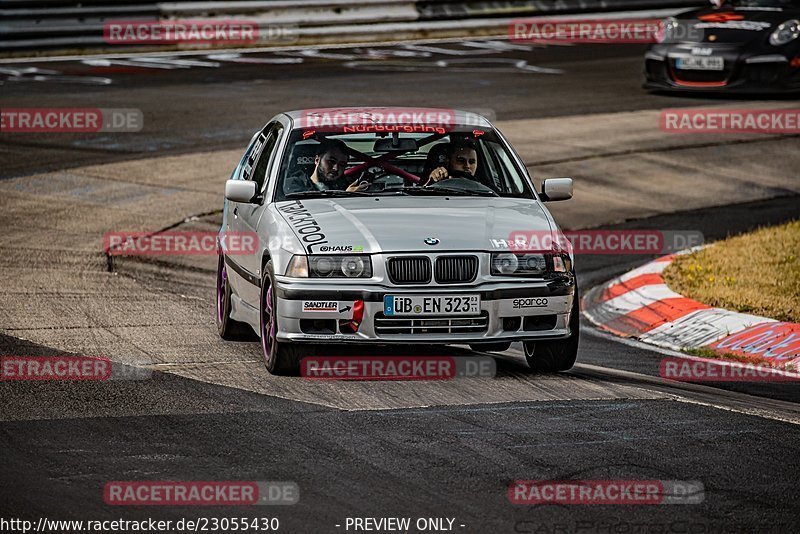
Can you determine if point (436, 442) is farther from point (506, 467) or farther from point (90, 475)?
point (90, 475)

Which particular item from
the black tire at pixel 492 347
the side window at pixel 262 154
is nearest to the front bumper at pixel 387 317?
the black tire at pixel 492 347

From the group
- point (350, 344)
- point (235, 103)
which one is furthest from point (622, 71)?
point (350, 344)

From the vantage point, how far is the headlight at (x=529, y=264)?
27.1 ft

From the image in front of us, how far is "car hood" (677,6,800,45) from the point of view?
2009cm

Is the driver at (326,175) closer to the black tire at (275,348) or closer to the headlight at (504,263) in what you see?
the black tire at (275,348)

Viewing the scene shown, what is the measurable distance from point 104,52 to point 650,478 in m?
20.4

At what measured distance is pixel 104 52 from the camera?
83.0 feet

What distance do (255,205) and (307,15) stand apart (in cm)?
1760

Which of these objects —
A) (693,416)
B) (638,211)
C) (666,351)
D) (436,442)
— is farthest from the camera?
(638,211)

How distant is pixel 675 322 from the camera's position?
1064cm

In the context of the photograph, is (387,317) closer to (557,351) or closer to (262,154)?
(557,351)

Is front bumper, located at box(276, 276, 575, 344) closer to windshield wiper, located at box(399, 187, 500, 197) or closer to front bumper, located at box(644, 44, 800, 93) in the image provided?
windshield wiper, located at box(399, 187, 500, 197)

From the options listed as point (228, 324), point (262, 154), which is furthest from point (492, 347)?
point (262, 154)

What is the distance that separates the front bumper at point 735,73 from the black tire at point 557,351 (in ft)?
40.0
